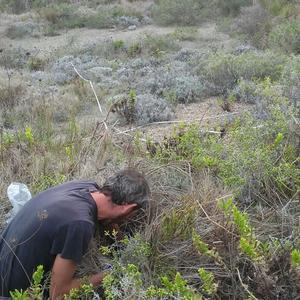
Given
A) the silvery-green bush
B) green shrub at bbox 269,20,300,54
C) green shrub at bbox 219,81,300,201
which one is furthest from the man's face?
green shrub at bbox 269,20,300,54

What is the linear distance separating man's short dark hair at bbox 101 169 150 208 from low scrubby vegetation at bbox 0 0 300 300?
17 centimetres

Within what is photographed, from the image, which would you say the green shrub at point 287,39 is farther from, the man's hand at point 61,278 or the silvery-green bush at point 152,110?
the man's hand at point 61,278

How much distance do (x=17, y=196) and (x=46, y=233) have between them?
42.9 inches

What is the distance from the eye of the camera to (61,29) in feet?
62.0

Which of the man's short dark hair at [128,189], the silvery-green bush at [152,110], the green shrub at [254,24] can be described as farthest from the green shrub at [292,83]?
the green shrub at [254,24]

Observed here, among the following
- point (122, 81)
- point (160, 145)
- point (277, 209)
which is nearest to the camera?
point (277, 209)

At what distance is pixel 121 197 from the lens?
11.5 ft

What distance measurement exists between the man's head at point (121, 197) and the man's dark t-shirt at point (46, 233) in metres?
0.07

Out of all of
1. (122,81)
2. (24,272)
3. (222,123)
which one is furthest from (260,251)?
(122,81)

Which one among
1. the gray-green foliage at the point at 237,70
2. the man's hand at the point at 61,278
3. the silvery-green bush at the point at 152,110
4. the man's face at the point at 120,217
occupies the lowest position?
the gray-green foliage at the point at 237,70

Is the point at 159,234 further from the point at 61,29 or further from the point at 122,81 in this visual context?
the point at 61,29

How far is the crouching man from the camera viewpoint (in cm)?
328

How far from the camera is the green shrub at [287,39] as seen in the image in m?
10.4

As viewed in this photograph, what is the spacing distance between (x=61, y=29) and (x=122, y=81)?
32.2ft
